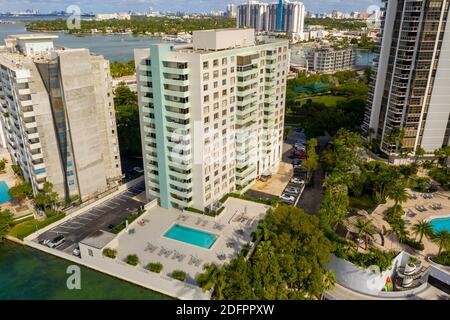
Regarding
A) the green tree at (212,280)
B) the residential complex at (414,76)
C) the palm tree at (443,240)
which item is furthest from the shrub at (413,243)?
the residential complex at (414,76)

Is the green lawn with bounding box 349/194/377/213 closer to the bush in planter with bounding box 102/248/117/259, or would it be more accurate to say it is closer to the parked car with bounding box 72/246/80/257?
the bush in planter with bounding box 102/248/117/259

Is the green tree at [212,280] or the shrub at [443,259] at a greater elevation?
the green tree at [212,280]

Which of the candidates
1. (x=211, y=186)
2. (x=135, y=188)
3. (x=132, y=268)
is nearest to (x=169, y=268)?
(x=132, y=268)

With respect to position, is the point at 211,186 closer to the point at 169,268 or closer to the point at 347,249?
the point at 169,268

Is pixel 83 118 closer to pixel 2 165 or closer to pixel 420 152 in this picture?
pixel 2 165

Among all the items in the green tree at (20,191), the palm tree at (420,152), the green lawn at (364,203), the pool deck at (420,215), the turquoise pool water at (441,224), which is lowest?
the turquoise pool water at (441,224)

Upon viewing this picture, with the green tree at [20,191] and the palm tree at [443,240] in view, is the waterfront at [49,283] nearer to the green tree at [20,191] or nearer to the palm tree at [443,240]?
the green tree at [20,191]

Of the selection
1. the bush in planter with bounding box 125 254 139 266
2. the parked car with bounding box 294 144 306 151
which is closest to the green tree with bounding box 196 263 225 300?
the bush in planter with bounding box 125 254 139 266
